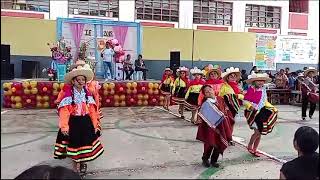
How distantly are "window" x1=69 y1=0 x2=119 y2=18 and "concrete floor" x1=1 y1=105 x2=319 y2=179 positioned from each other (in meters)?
9.80

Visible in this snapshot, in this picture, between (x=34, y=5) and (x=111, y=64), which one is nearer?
(x=111, y=64)

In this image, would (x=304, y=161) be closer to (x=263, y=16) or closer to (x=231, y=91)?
(x=231, y=91)

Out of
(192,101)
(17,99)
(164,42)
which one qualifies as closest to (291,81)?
(164,42)

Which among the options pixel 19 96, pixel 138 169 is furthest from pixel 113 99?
pixel 138 169

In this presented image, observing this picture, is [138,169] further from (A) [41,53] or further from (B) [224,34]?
(B) [224,34]

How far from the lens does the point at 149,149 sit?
19.2ft

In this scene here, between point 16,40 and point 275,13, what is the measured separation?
13.5 m

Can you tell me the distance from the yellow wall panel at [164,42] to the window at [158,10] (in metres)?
3.02

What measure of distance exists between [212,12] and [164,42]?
5195 mm

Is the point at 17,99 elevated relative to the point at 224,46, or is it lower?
lower

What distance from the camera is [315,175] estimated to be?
2.08 metres

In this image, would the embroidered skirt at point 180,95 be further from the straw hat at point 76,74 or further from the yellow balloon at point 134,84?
the straw hat at point 76,74

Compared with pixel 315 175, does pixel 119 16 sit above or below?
above

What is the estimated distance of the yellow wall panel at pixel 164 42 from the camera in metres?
16.5
